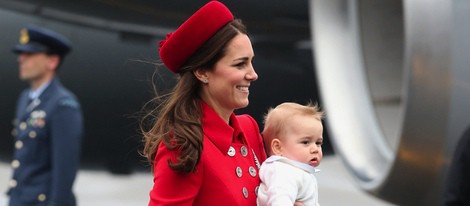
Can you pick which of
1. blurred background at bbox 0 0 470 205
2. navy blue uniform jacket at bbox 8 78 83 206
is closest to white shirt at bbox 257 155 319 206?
blurred background at bbox 0 0 470 205

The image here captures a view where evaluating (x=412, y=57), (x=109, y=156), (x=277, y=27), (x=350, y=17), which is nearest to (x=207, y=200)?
(x=412, y=57)

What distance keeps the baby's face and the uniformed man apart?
Answer: 4.64 feet

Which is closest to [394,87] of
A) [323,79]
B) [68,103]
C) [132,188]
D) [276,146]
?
[323,79]

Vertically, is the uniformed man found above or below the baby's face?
below

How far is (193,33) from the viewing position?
4.65 ft

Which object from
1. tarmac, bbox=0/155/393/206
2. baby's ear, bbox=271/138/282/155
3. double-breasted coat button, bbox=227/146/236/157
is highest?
double-breasted coat button, bbox=227/146/236/157

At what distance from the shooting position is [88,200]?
537cm

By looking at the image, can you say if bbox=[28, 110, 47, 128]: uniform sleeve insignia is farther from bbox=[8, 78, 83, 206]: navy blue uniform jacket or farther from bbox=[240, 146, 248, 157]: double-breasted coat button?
bbox=[240, 146, 248, 157]: double-breasted coat button

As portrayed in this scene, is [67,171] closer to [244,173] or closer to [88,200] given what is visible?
[244,173]

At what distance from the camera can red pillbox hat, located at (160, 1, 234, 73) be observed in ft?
4.65

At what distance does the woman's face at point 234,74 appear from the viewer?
1.42m

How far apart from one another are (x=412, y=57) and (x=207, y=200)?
4.56ft

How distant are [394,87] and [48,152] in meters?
1.18

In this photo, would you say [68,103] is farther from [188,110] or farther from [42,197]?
[188,110]
